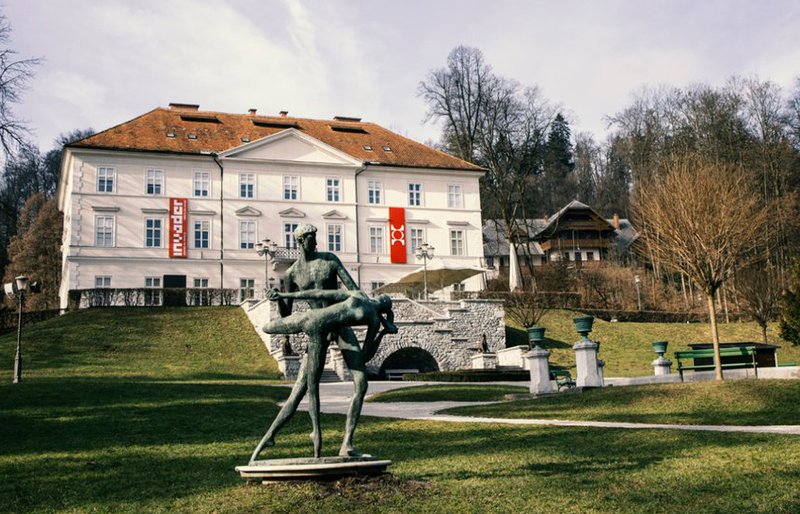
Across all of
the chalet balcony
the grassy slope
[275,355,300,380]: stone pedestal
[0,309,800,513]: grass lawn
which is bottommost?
[0,309,800,513]: grass lawn

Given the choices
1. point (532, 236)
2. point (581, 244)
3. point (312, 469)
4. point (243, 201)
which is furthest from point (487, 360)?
point (581, 244)

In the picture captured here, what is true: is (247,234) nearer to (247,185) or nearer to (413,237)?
(247,185)

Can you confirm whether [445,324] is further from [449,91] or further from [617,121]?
[617,121]

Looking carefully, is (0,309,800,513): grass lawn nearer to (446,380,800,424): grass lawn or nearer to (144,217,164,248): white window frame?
(446,380,800,424): grass lawn

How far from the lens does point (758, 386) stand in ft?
52.5

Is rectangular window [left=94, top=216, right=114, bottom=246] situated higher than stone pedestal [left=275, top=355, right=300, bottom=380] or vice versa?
Answer: rectangular window [left=94, top=216, right=114, bottom=246]

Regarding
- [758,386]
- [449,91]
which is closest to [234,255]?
[449,91]

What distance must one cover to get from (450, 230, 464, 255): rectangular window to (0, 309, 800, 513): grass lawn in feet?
116

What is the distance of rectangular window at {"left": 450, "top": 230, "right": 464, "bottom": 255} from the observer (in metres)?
53.7

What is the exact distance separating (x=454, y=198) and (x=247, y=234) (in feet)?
49.2

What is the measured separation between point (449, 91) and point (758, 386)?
151 ft

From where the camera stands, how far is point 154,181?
47.9 meters

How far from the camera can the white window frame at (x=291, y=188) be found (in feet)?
167

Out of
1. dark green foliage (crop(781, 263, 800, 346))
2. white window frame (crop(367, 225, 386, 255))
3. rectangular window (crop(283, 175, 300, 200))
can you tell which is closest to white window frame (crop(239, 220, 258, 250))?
rectangular window (crop(283, 175, 300, 200))
